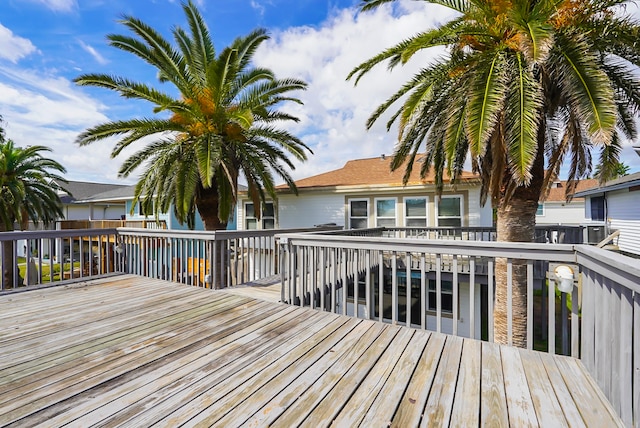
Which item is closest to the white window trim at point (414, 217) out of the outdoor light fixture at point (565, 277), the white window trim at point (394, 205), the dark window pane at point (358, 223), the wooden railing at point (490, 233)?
the white window trim at point (394, 205)

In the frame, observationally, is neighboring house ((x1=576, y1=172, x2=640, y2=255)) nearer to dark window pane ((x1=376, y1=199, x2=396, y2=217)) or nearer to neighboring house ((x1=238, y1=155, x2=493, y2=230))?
neighboring house ((x1=238, y1=155, x2=493, y2=230))

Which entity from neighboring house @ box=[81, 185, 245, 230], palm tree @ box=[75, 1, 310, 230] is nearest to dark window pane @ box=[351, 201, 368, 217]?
palm tree @ box=[75, 1, 310, 230]

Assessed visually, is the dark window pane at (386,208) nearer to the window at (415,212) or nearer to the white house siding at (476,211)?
the window at (415,212)

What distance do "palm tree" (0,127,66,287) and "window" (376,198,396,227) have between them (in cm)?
1347

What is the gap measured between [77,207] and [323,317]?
28.1 metres

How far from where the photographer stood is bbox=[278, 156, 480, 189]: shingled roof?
11.6 meters

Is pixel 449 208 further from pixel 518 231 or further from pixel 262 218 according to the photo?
pixel 262 218

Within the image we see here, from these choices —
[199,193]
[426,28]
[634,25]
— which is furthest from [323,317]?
[634,25]

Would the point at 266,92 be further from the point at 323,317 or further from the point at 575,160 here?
the point at 575,160

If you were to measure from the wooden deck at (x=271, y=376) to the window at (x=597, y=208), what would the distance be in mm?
22944

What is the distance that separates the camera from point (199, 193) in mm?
8008

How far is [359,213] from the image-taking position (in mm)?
11305

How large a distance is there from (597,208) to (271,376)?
25.5 meters

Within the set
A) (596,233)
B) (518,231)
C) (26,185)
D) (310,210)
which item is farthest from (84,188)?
(596,233)
